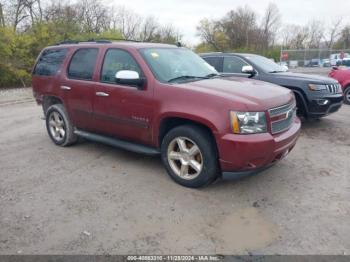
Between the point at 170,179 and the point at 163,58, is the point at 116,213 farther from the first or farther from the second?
the point at 163,58

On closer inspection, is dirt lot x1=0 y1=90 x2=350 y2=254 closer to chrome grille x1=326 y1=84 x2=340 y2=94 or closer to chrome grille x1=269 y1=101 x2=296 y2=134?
chrome grille x1=269 y1=101 x2=296 y2=134

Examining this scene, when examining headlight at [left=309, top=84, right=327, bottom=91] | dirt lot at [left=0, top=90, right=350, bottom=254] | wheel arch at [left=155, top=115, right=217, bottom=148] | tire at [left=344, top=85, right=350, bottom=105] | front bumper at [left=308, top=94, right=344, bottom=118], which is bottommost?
dirt lot at [left=0, top=90, right=350, bottom=254]

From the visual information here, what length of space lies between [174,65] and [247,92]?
125 cm

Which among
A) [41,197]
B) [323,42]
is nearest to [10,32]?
[41,197]

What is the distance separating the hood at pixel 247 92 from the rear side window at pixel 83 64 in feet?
5.84

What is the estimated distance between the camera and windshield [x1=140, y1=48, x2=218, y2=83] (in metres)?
4.46

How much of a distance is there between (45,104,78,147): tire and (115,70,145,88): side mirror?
1874 mm

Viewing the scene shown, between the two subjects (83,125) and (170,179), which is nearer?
(170,179)

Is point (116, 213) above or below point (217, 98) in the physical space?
below

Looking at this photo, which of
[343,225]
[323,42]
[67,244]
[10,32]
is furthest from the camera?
[323,42]

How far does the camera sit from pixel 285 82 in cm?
724

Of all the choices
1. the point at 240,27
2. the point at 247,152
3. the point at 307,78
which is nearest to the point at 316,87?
the point at 307,78

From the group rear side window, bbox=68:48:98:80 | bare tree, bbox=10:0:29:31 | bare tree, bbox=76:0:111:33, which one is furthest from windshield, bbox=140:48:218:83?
bare tree, bbox=76:0:111:33

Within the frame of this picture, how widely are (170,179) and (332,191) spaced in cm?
208
